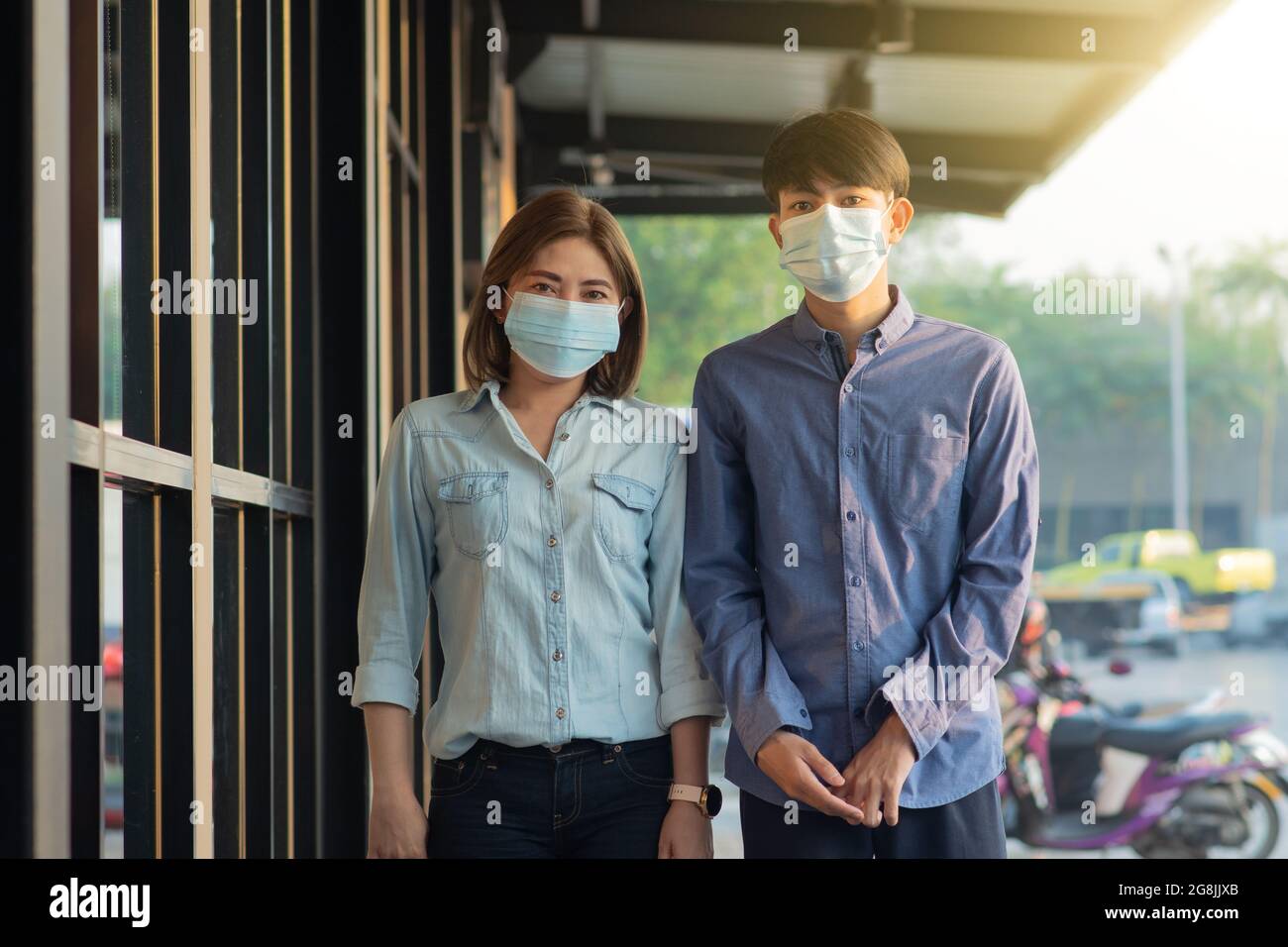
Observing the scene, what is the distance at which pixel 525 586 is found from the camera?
1602 mm

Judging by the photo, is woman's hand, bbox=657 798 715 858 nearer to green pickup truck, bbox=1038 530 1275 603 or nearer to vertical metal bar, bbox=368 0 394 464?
vertical metal bar, bbox=368 0 394 464

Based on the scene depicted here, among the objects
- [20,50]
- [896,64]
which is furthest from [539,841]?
[896,64]

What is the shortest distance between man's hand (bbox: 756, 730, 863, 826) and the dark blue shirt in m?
0.03

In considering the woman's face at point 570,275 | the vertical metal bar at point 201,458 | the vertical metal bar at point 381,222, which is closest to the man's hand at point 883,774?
the woman's face at point 570,275

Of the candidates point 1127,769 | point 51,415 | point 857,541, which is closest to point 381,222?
point 857,541

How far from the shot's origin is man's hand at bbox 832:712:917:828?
158cm

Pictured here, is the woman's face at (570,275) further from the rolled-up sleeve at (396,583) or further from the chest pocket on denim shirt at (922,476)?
the chest pocket on denim shirt at (922,476)

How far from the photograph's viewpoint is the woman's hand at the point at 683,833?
1546 millimetres

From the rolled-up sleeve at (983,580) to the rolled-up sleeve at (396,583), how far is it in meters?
0.56

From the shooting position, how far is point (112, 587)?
4.42 ft

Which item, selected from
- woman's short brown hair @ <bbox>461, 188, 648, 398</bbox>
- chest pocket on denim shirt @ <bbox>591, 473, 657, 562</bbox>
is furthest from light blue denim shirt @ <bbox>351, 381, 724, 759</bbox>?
woman's short brown hair @ <bbox>461, 188, 648, 398</bbox>

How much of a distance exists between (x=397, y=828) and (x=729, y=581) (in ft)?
1.61

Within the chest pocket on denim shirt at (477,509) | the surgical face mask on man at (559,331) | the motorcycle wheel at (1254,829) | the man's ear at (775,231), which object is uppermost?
the man's ear at (775,231)

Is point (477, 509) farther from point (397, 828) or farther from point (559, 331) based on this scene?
point (397, 828)
